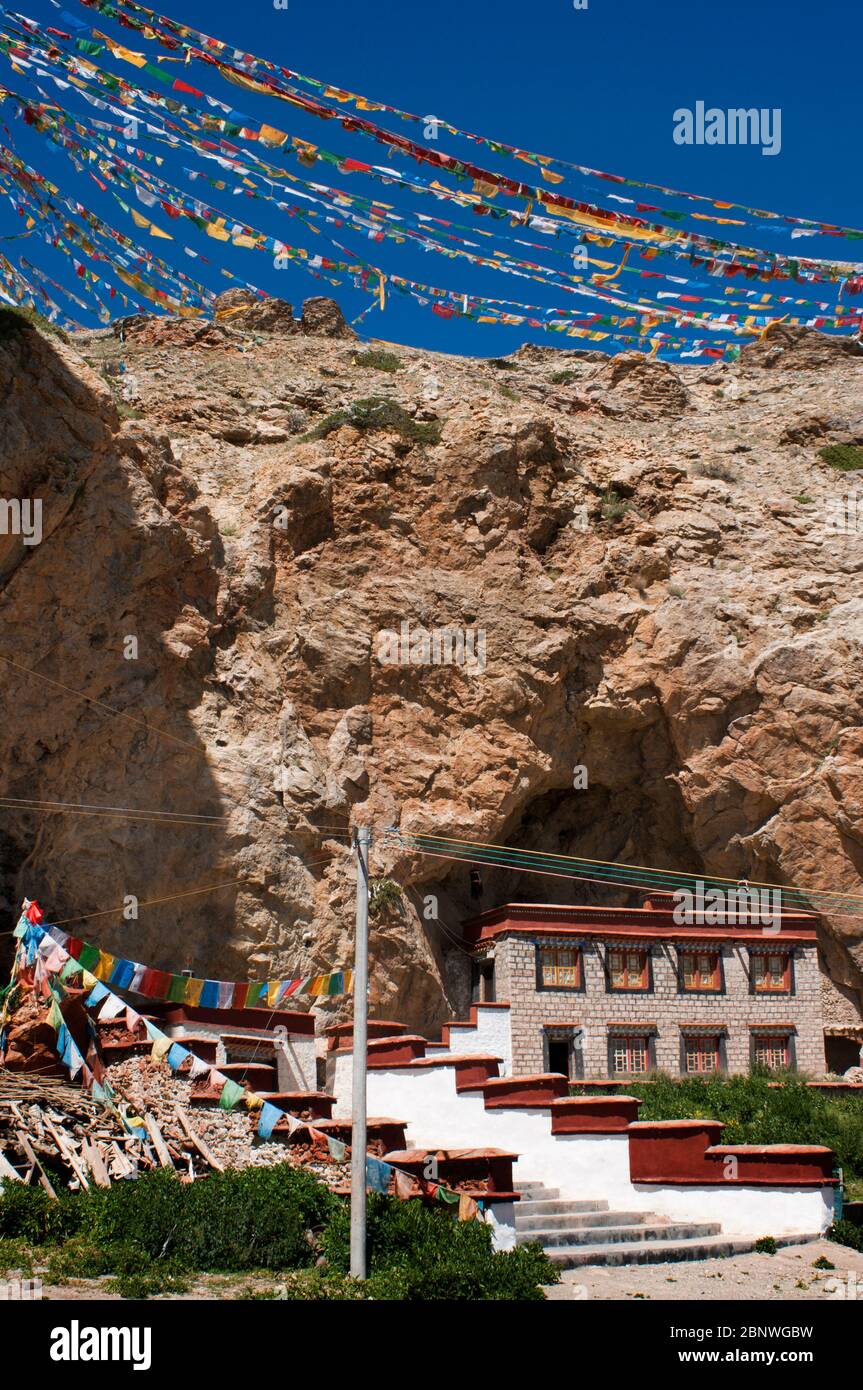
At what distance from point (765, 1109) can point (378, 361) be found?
2384 cm

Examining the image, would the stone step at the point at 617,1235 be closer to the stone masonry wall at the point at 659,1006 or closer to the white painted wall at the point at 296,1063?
the white painted wall at the point at 296,1063

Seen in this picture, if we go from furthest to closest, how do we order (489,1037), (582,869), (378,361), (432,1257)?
(378,361) < (582,869) < (489,1037) < (432,1257)

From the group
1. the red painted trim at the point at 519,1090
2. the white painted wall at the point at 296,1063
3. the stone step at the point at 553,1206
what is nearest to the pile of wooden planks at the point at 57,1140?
the stone step at the point at 553,1206

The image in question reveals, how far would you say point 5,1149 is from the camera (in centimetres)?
1496

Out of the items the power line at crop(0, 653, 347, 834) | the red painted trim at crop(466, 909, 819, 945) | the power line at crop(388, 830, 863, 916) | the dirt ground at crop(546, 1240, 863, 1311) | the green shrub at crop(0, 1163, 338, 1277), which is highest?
the power line at crop(0, 653, 347, 834)

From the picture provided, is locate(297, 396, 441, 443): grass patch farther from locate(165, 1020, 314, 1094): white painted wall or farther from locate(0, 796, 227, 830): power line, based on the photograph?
locate(165, 1020, 314, 1094): white painted wall

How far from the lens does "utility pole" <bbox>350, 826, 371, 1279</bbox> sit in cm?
1301

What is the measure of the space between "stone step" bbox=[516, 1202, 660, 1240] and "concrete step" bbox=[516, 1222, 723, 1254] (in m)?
0.15

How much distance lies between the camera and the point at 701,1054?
2762 cm

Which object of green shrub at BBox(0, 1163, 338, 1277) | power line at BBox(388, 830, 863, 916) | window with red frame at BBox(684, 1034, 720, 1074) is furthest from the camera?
window with red frame at BBox(684, 1034, 720, 1074)

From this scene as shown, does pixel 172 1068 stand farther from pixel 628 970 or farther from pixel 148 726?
pixel 628 970

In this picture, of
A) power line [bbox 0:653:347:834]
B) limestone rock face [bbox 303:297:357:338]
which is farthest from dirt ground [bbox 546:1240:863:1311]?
limestone rock face [bbox 303:297:357:338]

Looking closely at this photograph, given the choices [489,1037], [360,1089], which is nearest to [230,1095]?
[360,1089]

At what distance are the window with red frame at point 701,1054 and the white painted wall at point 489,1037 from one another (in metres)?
4.36
